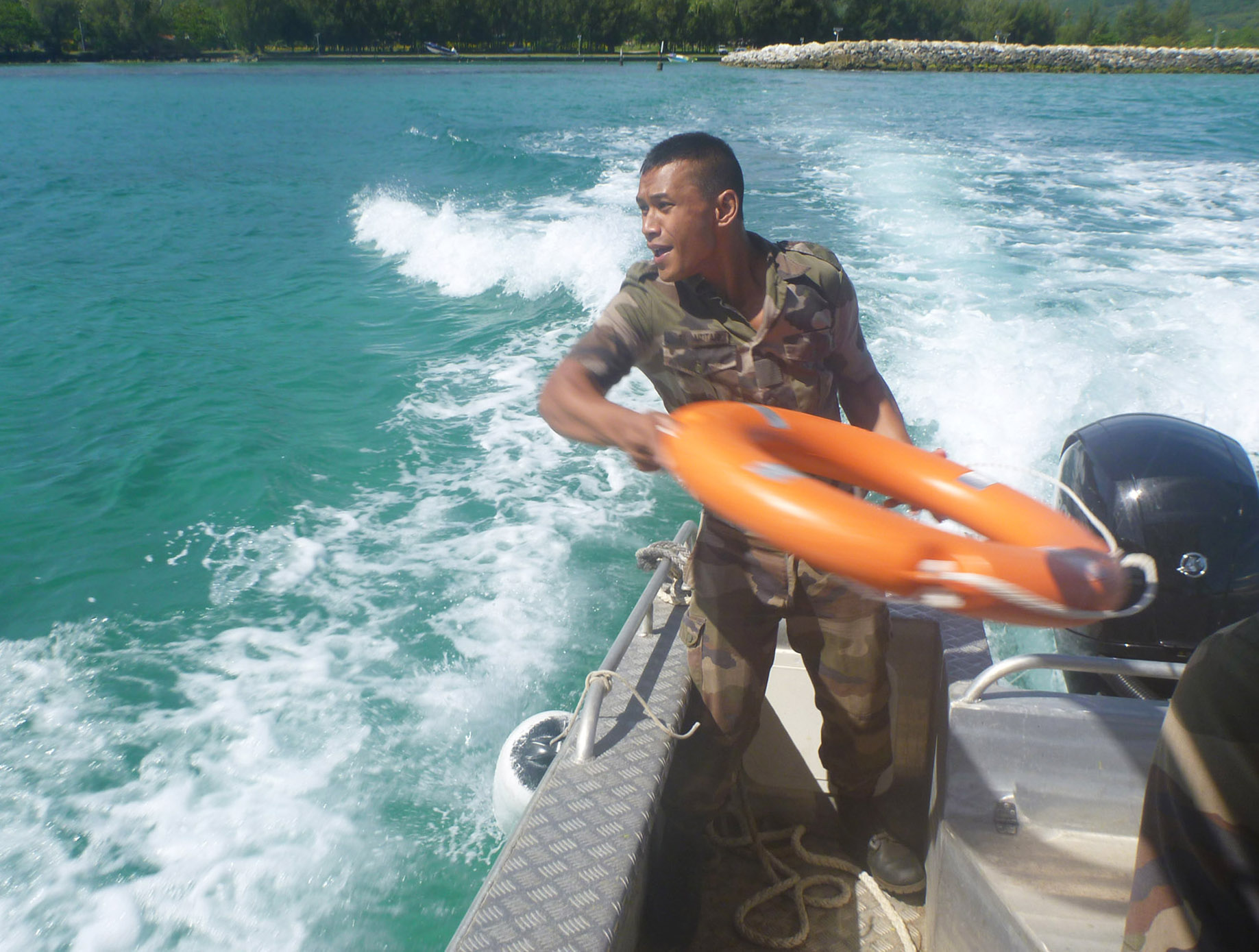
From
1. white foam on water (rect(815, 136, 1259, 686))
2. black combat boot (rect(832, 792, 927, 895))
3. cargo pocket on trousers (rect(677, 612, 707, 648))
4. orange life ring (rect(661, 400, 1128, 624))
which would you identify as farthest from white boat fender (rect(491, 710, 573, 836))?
white foam on water (rect(815, 136, 1259, 686))

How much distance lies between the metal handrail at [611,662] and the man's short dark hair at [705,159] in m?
0.96

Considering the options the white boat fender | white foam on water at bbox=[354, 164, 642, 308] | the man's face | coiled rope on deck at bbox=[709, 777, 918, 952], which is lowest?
→ white foam on water at bbox=[354, 164, 642, 308]

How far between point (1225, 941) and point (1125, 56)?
220 feet

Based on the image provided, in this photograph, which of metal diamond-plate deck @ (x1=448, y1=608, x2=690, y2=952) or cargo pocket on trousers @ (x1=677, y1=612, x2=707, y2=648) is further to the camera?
cargo pocket on trousers @ (x1=677, y1=612, x2=707, y2=648)

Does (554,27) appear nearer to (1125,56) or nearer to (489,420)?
(1125,56)

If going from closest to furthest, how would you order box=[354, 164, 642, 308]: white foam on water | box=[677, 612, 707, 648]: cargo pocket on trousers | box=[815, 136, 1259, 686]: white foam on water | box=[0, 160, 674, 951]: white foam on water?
box=[677, 612, 707, 648]: cargo pocket on trousers → box=[0, 160, 674, 951]: white foam on water → box=[815, 136, 1259, 686]: white foam on water → box=[354, 164, 642, 308]: white foam on water

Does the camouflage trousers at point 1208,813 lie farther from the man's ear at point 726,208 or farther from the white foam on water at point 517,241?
the white foam on water at point 517,241

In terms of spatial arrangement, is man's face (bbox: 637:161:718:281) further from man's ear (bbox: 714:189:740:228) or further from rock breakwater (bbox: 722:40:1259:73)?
rock breakwater (bbox: 722:40:1259:73)

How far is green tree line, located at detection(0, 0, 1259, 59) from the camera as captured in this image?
69.2m

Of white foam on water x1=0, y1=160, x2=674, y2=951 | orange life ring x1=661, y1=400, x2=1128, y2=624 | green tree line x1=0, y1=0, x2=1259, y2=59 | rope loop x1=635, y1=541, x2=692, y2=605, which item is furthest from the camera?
green tree line x1=0, y1=0, x2=1259, y2=59

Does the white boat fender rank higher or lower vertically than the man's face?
lower

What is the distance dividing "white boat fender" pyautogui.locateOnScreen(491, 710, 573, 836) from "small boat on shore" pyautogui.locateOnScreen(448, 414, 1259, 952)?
0.03 m

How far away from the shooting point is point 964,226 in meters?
10.1

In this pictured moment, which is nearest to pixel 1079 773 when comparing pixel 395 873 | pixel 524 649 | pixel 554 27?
pixel 395 873
